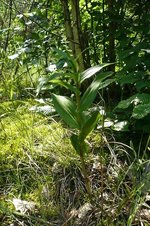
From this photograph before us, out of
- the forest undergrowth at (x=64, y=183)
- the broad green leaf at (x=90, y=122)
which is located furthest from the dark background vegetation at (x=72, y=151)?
the broad green leaf at (x=90, y=122)

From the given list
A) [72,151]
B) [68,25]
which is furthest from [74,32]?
[72,151]

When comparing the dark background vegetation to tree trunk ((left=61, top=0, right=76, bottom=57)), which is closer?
the dark background vegetation

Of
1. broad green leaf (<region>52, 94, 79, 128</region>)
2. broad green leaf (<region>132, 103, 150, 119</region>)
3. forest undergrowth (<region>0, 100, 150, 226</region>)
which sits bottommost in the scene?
forest undergrowth (<region>0, 100, 150, 226</region>)

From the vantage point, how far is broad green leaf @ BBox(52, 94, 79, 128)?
107 cm

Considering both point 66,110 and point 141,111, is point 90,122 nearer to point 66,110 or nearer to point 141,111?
point 66,110

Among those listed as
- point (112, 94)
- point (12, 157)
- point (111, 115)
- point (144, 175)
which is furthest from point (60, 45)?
point (144, 175)

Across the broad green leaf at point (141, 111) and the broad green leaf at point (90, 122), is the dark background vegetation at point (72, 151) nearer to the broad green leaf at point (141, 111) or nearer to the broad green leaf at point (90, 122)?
the broad green leaf at point (141, 111)

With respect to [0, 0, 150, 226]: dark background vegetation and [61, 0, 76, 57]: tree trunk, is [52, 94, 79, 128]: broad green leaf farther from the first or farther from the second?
[61, 0, 76, 57]: tree trunk

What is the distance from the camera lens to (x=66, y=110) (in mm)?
1076

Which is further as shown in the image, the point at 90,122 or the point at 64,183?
the point at 64,183

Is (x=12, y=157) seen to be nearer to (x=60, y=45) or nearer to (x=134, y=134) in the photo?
(x=134, y=134)

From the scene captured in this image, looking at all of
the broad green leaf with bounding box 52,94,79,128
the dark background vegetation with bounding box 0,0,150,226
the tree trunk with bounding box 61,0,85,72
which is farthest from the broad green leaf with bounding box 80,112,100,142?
the tree trunk with bounding box 61,0,85,72

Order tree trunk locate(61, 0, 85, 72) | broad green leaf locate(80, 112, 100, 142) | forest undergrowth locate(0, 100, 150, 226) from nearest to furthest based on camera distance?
1. broad green leaf locate(80, 112, 100, 142)
2. forest undergrowth locate(0, 100, 150, 226)
3. tree trunk locate(61, 0, 85, 72)

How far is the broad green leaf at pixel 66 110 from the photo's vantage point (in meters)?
1.07
